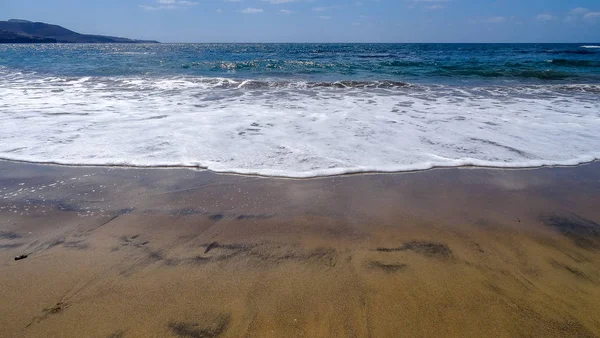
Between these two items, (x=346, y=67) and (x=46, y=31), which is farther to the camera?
(x=46, y=31)

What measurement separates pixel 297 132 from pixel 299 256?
11.0 feet

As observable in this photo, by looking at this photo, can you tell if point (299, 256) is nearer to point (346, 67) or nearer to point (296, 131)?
point (296, 131)

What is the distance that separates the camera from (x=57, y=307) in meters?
1.92

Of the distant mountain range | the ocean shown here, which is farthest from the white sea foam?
the distant mountain range

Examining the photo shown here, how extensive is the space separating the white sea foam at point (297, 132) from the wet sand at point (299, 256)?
1.93 feet

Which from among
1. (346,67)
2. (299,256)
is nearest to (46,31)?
(346,67)

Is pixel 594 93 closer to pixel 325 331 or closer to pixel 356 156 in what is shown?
pixel 356 156

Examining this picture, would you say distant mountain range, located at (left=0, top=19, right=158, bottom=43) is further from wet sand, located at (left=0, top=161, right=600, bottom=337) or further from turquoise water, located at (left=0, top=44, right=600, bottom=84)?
wet sand, located at (left=0, top=161, right=600, bottom=337)

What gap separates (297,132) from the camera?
217 inches

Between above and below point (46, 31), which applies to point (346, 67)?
below

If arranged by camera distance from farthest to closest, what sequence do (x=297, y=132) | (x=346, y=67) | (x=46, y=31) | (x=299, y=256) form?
1. (x=46, y=31)
2. (x=346, y=67)
3. (x=297, y=132)
4. (x=299, y=256)

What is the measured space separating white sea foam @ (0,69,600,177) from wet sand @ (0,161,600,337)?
587mm

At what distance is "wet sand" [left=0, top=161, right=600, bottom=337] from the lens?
1.83 m

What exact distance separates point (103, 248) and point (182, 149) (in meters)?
2.30
